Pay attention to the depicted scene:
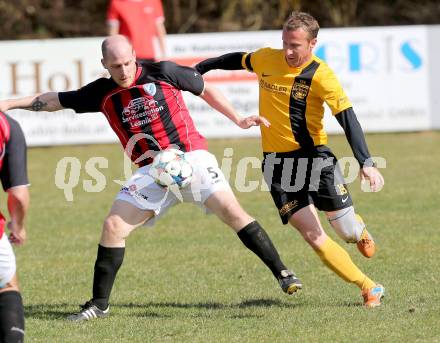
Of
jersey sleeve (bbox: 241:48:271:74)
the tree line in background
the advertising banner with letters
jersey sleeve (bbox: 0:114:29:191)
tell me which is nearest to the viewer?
jersey sleeve (bbox: 0:114:29:191)

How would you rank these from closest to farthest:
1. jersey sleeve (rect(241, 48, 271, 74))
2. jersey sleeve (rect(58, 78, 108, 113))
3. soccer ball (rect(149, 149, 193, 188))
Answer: soccer ball (rect(149, 149, 193, 188))
jersey sleeve (rect(58, 78, 108, 113))
jersey sleeve (rect(241, 48, 271, 74))

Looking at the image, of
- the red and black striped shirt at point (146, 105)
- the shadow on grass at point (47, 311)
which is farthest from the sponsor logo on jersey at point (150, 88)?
the shadow on grass at point (47, 311)

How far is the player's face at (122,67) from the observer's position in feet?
19.0

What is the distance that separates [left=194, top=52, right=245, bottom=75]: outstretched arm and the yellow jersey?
1.05 feet

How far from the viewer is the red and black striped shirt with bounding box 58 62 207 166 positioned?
6055 millimetres

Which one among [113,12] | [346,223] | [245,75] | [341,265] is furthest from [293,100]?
[245,75]

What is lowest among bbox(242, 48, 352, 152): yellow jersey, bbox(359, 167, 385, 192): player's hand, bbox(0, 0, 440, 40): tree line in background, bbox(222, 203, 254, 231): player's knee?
bbox(0, 0, 440, 40): tree line in background

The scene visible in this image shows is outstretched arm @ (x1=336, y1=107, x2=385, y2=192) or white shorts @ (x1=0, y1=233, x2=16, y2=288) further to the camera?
outstretched arm @ (x1=336, y1=107, x2=385, y2=192)

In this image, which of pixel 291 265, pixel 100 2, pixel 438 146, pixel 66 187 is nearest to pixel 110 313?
pixel 291 265

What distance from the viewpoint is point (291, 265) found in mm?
7414

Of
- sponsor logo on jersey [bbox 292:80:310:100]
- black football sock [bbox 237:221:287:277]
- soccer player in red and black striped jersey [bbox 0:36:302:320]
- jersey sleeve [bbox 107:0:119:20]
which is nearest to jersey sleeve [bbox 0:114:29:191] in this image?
soccer player in red and black striped jersey [bbox 0:36:302:320]

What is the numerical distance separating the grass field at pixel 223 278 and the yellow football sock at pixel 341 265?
0.50ft

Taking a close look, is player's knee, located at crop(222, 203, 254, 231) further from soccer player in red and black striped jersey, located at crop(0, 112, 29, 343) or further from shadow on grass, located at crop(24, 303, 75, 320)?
soccer player in red and black striped jersey, located at crop(0, 112, 29, 343)

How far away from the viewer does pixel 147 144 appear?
20.1 feet
